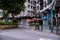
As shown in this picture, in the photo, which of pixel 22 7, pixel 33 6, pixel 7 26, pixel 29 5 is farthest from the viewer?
pixel 33 6

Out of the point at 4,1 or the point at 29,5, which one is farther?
the point at 29,5

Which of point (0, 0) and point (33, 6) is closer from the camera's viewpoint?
point (0, 0)

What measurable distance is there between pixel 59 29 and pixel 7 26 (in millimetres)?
14710

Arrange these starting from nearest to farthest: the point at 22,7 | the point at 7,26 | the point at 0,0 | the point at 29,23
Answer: the point at 0,0 → the point at 7,26 → the point at 22,7 → the point at 29,23

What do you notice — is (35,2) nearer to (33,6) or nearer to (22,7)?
(33,6)

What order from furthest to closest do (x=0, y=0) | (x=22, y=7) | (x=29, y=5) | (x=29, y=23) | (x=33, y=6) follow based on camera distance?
1. (x=33, y=6)
2. (x=29, y=5)
3. (x=29, y=23)
4. (x=22, y=7)
5. (x=0, y=0)

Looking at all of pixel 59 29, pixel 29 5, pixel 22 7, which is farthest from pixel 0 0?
pixel 29 5

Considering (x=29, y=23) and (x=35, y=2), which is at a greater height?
(x=35, y=2)

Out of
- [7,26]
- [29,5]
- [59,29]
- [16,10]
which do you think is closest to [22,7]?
[16,10]

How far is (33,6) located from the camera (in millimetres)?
79250

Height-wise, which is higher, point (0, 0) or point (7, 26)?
point (0, 0)

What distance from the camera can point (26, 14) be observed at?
67.1 metres

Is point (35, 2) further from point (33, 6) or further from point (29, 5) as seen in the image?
point (29, 5)

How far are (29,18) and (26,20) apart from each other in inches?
55.1
